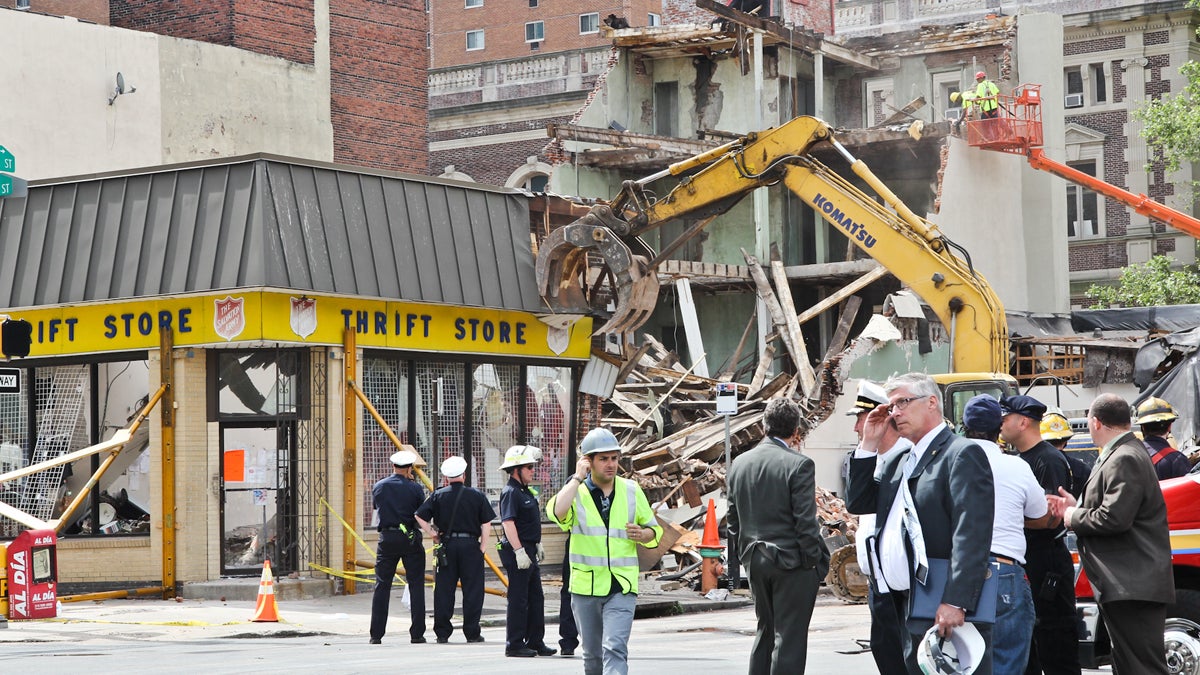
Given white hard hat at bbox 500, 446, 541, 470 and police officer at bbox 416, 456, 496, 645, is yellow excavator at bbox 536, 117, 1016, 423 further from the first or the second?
white hard hat at bbox 500, 446, 541, 470

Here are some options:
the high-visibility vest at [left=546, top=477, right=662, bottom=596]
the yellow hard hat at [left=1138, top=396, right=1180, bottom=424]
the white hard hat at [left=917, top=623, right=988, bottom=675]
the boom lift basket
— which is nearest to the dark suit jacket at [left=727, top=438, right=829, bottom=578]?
the high-visibility vest at [left=546, top=477, right=662, bottom=596]

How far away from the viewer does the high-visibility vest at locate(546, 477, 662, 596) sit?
10789 mm

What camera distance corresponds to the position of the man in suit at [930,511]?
770cm

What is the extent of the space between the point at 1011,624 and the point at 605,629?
3.07 metres

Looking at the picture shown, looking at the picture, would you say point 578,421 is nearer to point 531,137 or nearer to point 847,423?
point 847,423

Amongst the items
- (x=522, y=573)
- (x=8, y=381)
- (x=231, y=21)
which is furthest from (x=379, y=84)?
(x=522, y=573)

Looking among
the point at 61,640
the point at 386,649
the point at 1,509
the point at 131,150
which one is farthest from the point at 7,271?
the point at 131,150

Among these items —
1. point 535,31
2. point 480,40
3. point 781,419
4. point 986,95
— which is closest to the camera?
point 781,419

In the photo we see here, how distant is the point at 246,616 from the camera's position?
18734mm

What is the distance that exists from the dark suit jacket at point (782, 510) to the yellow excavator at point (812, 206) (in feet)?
41.6

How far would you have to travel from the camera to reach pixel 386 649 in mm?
15531

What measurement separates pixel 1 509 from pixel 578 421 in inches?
327

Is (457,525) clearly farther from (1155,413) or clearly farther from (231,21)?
(231,21)

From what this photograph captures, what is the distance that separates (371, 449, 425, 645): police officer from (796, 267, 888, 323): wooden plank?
22369mm
